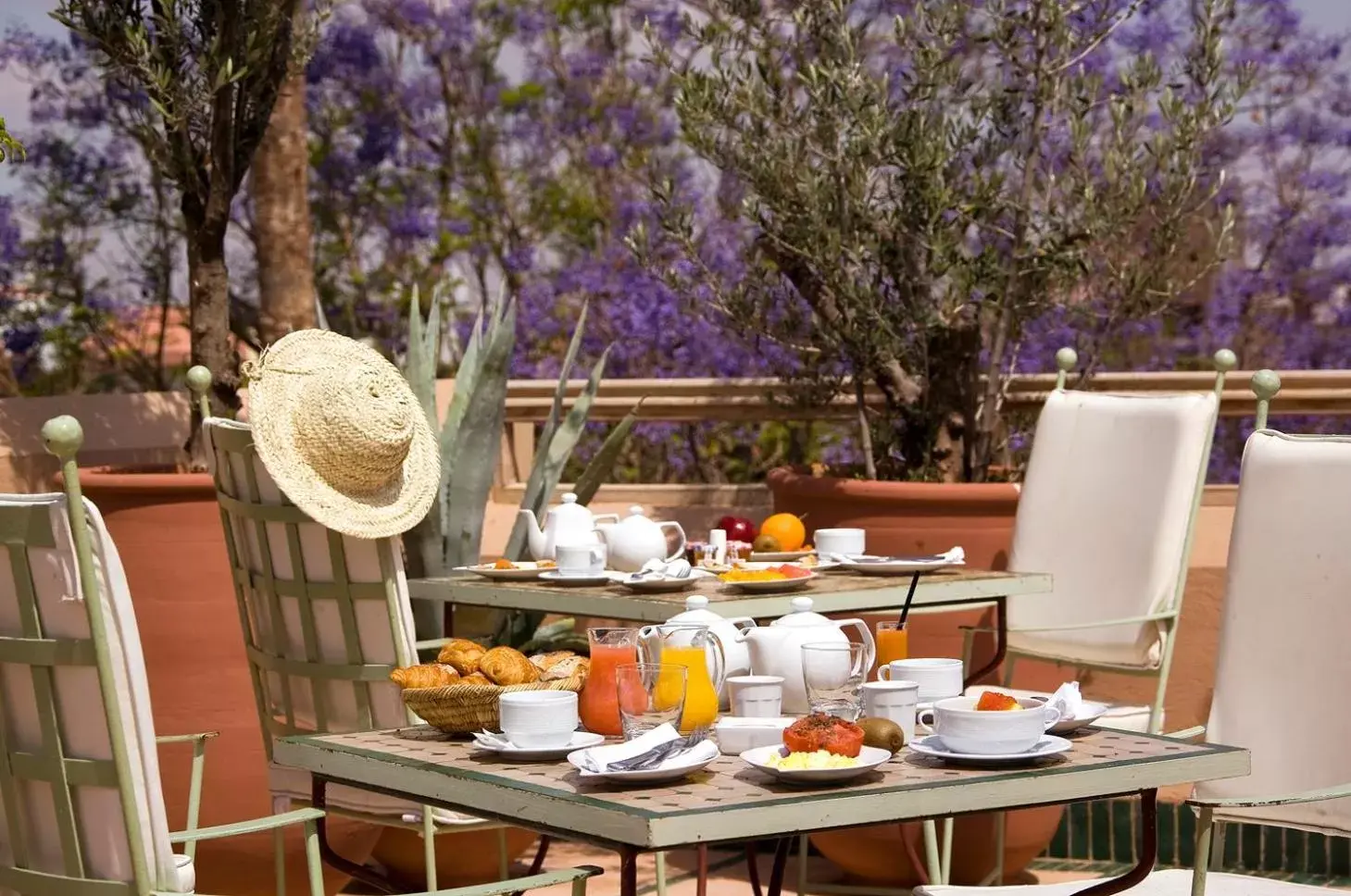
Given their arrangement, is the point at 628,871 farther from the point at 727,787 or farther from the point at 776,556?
the point at 776,556

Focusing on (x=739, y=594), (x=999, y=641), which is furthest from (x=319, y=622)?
(x=999, y=641)

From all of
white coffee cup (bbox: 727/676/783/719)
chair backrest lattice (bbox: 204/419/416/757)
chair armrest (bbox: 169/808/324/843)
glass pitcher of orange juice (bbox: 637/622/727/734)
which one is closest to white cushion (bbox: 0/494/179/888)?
chair armrest (bbox: 169/808/324/843)

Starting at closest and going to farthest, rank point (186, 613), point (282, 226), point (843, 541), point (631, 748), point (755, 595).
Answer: point (631, 748), point (755, 595), point (843, 541), point (186, 613), point (282, 226)

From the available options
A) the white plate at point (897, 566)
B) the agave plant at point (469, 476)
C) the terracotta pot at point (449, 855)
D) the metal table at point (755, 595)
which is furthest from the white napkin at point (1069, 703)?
the agave plant at point (469, 476)

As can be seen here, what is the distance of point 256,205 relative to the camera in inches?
273

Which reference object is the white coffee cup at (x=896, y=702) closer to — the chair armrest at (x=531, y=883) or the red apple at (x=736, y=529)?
the chair armrest at (x=531, y=883)

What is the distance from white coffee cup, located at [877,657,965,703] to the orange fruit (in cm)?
179

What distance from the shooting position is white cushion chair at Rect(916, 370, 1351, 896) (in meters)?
3.01

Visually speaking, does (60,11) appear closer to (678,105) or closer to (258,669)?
(678,105)

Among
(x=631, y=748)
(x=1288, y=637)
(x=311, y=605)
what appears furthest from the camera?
(x=311, y=605)

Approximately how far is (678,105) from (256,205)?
2288 mm

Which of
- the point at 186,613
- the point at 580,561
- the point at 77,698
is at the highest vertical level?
the point at 77,698

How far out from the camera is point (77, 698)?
2277mm

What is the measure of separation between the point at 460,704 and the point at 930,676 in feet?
2.12
